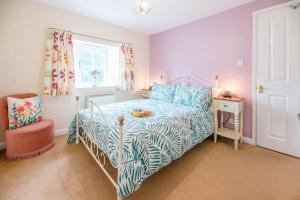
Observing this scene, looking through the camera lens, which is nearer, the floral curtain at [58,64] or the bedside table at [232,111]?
the bedside table at [232,111]

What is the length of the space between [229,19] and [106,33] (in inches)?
101

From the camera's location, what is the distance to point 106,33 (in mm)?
3574

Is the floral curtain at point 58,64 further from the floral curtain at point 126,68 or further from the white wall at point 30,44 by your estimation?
the floral curtain at point 126,68

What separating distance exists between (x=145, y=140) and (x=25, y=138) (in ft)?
5.94

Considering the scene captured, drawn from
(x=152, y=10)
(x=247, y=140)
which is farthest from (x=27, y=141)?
(x=247, y=140)

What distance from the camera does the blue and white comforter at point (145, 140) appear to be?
1399mm

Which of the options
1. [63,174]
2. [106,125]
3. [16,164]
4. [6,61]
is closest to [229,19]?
[106,125]

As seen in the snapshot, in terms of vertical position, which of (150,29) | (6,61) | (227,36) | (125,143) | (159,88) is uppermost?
Answer: (150,29)

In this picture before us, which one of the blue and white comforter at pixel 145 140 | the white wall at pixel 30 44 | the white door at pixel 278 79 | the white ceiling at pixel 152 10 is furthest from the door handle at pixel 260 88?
the white wall at pixel 30 44

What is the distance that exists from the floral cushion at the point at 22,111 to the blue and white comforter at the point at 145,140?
0.77m

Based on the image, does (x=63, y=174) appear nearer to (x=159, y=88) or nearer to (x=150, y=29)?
(x=159, y=88)

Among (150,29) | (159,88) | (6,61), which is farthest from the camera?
(150,29)

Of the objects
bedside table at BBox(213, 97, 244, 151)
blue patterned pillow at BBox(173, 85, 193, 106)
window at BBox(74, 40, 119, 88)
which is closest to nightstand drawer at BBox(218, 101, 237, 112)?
bedside table at BBox(213, 97, 244, 151)

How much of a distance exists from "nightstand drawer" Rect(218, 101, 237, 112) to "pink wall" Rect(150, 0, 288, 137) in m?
0.40
